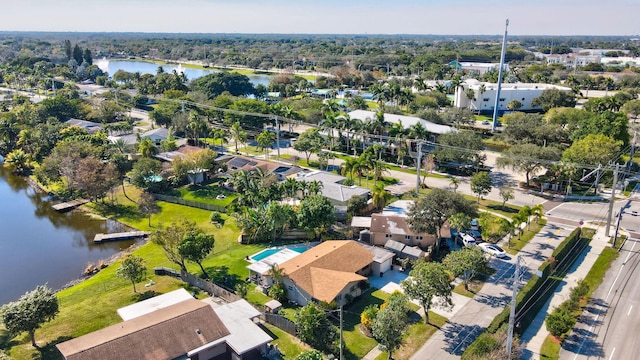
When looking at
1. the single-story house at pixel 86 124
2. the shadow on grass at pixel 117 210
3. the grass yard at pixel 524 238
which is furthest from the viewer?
the single-story house at pixel 86 124

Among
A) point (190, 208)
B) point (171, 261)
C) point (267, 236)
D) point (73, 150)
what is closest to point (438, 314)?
point (267, 236)

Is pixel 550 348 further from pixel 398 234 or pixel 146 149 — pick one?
pixel 146 149

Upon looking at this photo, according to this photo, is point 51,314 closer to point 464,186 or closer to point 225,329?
point 225,329

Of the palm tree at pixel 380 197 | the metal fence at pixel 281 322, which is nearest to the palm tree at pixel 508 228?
the palm tree at pixel 380 197

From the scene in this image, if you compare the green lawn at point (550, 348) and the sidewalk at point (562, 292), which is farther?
the sidewalk at point (562, 292)

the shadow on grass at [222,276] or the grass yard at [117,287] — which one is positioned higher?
the shadow on grass at [222,276]

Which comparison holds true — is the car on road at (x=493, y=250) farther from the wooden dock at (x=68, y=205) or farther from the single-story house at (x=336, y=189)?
the wooden dock at (x=68, y=205)

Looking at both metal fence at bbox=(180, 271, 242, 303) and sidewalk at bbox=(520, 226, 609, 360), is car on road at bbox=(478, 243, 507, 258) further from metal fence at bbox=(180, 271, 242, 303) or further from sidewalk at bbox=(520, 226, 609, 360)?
metal fence at bbox=(180, 271, 242, 303)
